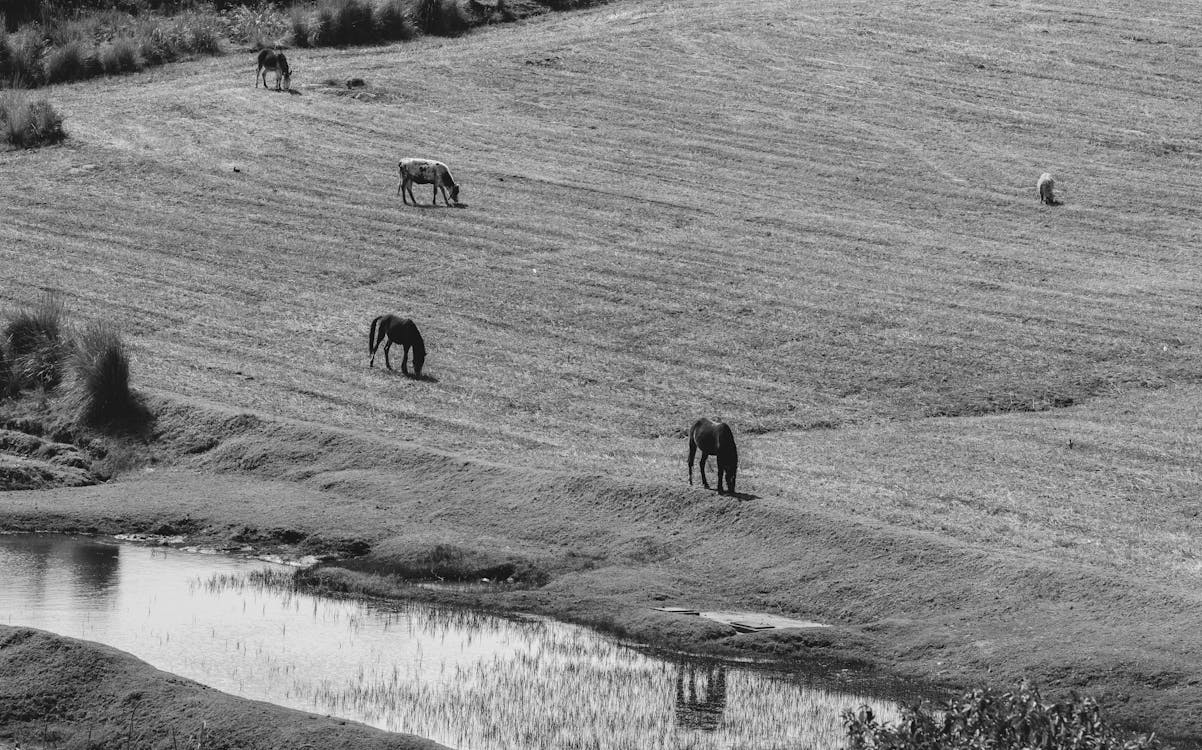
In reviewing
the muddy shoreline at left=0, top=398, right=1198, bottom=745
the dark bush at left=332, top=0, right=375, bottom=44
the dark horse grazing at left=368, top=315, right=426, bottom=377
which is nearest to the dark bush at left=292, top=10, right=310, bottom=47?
the dark bush at left=332, top=0, right=375, bottom=44

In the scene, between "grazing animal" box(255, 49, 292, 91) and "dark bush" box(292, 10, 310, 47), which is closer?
"grazing animal" box(255, 49, 292, 91)

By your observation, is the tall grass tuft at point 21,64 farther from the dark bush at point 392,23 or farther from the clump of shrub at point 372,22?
the dark bush at point 392,23

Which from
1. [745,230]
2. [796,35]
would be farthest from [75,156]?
[796,35]

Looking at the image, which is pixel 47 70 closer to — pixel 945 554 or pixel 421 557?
pixel 421 557

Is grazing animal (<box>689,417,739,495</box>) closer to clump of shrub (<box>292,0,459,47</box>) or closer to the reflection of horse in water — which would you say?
the reflection of horse in water

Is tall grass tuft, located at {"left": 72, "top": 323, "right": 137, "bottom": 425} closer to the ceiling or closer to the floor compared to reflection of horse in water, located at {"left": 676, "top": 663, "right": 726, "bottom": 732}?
closer to the ceiling

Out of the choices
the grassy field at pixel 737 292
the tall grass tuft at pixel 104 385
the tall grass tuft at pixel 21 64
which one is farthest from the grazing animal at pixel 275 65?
the tall grass tuft at pixel 104 385
